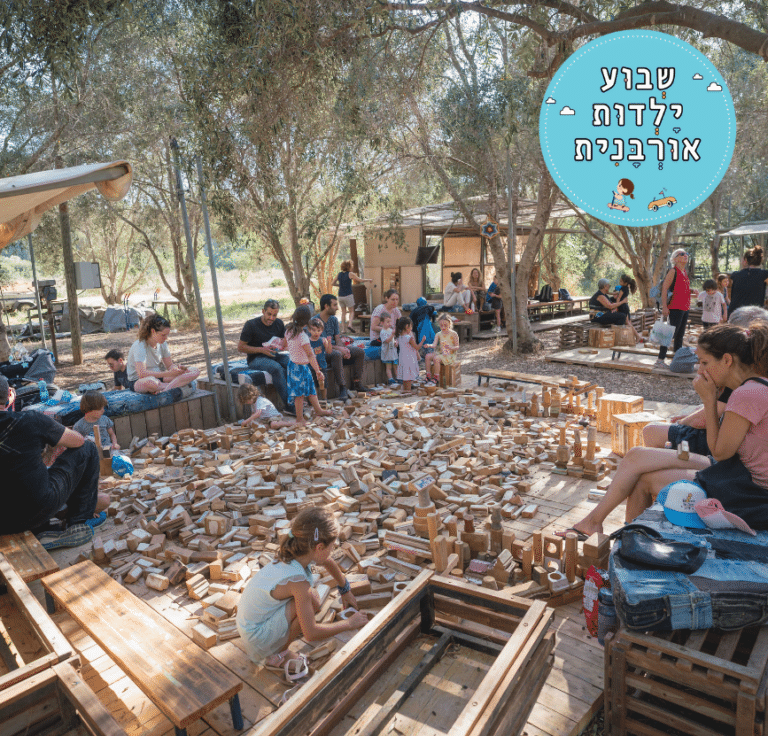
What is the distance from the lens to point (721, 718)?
2.20 m

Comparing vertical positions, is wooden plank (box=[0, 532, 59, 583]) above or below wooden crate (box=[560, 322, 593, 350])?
below

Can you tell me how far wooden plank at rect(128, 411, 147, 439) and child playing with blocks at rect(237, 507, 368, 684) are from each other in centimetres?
446

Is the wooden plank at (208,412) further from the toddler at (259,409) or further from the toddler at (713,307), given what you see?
the toddler at (713,307)

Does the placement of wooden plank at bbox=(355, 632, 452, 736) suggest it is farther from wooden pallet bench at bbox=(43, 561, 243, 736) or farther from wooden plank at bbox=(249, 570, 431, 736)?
wooden pallet bench at bbox=(43, 561, 243, 736)

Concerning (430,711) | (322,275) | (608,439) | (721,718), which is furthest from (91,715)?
(322,275)

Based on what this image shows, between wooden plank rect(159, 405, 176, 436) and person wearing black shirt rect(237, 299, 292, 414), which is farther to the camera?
person wearing black shirt rect(237, 299, 292, 414)

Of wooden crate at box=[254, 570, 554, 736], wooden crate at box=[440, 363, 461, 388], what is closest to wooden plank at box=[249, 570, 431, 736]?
wooden crate at box=[254, 570, 554, 736]

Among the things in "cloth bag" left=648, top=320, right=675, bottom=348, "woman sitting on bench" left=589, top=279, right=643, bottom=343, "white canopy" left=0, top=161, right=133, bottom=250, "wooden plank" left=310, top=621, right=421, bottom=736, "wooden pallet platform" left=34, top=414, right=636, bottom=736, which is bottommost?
"wooden pallet platform" left=34, top=414, right=636, bottom=736

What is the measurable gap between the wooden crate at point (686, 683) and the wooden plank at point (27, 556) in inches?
124

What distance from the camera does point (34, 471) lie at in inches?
157

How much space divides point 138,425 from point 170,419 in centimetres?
41

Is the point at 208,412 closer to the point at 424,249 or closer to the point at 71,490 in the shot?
the point at 71,490

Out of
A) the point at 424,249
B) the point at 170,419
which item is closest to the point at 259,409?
the point at 170,419

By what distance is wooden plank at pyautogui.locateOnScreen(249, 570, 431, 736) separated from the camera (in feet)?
7.09
